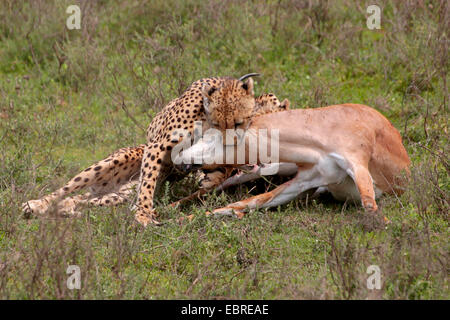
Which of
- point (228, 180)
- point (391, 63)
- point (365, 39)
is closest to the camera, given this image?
point (228, 180)

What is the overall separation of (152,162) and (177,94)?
6.69 ft

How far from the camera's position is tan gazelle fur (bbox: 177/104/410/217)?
17.0 ft

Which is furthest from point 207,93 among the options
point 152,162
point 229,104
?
point 152,162

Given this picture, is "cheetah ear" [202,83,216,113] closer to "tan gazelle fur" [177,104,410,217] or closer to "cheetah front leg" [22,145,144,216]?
"tan gazelle fur" [177,104,410,217]

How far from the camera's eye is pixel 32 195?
5473mm

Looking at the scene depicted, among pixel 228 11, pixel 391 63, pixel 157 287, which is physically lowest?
pixel 157 287

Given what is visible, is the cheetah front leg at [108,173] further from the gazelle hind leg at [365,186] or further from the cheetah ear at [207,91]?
the gazelle hind leg at [365,186]

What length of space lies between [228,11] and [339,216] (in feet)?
13.9

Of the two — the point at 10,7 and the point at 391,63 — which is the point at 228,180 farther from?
the point at 10,7

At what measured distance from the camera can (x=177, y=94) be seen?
756 cm

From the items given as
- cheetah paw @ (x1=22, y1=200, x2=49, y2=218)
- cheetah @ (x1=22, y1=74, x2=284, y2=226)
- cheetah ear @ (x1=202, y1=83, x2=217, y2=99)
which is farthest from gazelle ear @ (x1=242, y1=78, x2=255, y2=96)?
cheetah paw @ (x1=22, y1=200, x2=49, y2=218)

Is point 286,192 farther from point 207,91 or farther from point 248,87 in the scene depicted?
point 207,91

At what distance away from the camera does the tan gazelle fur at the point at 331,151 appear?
518cm
